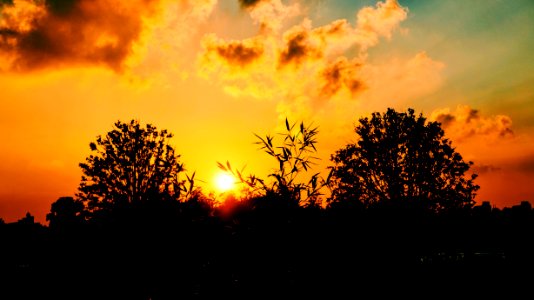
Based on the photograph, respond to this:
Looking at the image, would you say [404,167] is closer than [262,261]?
No

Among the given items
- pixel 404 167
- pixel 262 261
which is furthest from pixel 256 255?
pixel 404 167

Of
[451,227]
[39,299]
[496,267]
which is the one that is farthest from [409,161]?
[39,299]

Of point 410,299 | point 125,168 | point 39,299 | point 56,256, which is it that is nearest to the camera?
point 410,299

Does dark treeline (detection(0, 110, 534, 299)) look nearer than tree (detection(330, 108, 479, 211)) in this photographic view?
Yes

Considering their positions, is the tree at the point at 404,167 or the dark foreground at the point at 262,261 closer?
the dark foreground at the point at 262,261

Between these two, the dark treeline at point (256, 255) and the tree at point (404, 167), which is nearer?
the dark treeline at point (256, 255)

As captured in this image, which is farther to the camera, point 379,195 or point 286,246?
point 379,195

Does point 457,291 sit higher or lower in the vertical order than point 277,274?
lower

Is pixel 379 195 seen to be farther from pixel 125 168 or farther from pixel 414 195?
pixel 125 168

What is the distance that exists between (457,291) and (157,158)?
88.1ft

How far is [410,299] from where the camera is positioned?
16.1 m

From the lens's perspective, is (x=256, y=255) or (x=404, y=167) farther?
(x=404, y=167)

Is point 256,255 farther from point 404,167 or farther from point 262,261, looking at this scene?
point 404,167

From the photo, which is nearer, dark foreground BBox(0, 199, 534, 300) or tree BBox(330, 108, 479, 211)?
dark foreground BBox(0, 199, 534, 300)
